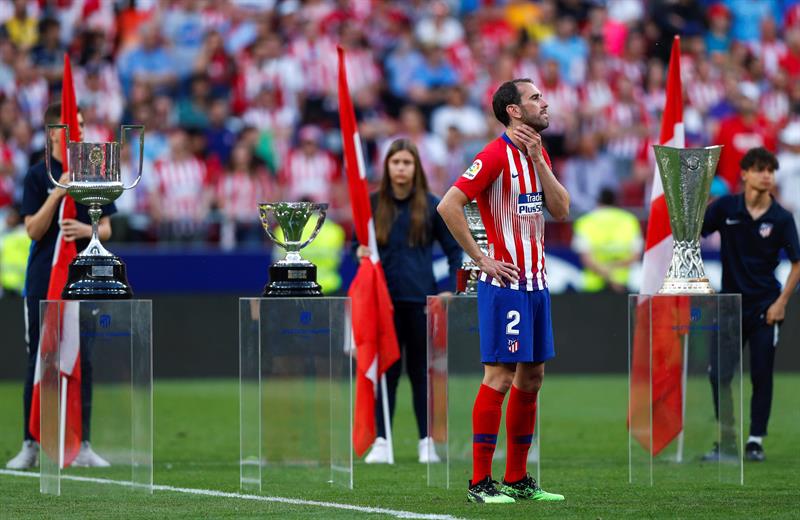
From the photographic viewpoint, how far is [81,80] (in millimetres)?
19391

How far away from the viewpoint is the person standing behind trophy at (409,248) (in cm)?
1019

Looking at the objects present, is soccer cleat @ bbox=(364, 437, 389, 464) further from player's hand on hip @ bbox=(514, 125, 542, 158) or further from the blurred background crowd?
the blurred background crowd

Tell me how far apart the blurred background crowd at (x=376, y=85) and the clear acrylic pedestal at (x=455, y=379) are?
7584 mm

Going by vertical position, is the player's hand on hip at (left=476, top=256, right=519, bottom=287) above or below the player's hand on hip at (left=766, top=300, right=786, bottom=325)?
above

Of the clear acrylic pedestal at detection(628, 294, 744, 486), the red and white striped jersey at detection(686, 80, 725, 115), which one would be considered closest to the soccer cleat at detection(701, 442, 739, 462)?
the clear acrylic pedestal at detection(628, 294, 744, 486)

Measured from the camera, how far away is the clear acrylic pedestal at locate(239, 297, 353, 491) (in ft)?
27.3

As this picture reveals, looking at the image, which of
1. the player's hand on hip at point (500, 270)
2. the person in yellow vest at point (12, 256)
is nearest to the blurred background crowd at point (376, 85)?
the person in yellow vest at point (12, 256)

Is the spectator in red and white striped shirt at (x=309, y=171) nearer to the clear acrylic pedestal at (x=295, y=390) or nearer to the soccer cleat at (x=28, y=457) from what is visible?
the soccer cleat at (x=28, y=457)

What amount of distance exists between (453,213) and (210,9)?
13933 millimetres

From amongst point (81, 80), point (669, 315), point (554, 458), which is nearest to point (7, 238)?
point (81, 80)

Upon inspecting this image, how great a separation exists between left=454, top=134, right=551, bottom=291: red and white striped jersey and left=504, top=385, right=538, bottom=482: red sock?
0.59 metres

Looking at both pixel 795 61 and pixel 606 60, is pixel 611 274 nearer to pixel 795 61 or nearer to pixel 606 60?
pixel 606 60

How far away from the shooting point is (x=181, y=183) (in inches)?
692

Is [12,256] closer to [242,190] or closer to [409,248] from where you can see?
[242,190]
